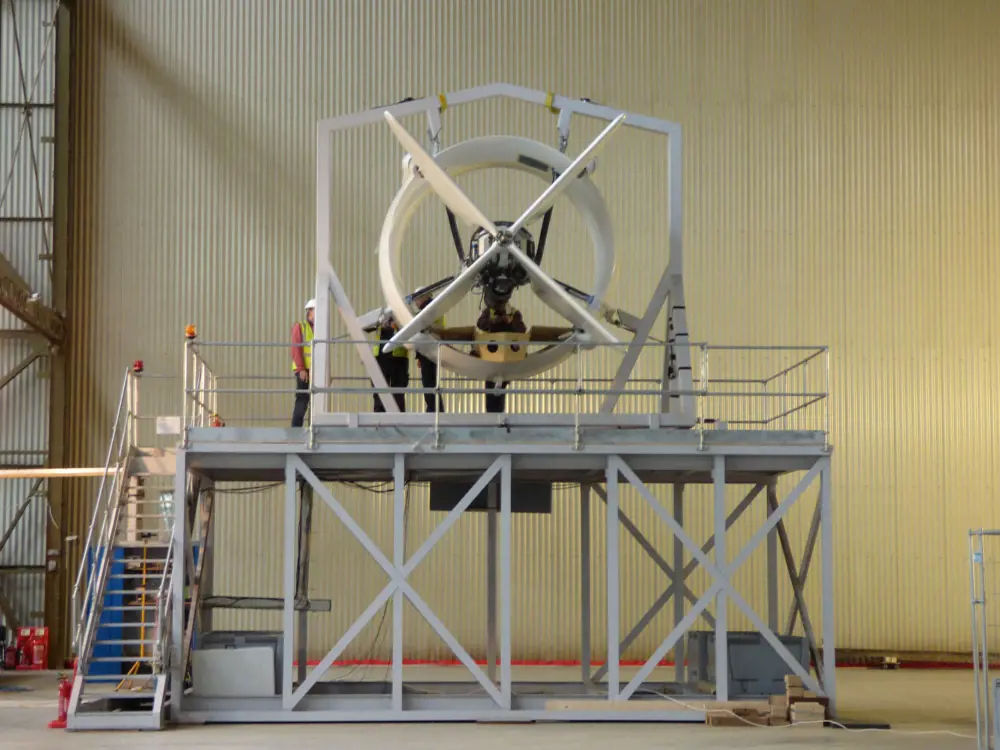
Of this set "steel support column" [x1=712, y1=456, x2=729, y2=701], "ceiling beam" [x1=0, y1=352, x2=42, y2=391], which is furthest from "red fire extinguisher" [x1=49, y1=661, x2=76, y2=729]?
"ceiling beam" [x1=0, y1=352, x2=42, y2=391]

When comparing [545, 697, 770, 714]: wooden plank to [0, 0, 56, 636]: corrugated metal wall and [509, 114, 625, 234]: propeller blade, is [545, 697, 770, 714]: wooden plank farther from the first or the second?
[0, 0, 56, 636]: corrugated metal wall

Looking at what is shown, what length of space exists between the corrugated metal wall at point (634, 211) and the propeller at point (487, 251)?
35.3 ft

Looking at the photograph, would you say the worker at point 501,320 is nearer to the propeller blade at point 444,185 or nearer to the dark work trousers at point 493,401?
the dark work trousers at point 493,401

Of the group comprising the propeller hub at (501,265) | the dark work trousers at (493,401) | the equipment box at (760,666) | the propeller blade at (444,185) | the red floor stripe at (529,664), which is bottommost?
the red floor stripe at (529,664)

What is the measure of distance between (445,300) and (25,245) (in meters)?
14.6

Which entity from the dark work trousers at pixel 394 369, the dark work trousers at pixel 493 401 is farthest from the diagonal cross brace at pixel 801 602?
the dark work trousers at pixel 394 369

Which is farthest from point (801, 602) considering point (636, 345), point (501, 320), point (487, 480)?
point (501, 320)

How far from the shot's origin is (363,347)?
20.6 metres

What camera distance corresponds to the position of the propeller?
19.6 meters

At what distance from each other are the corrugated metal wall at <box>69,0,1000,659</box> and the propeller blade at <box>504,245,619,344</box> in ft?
34.9

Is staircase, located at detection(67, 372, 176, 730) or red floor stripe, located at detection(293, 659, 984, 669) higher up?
staircase, located at detection(67, 372, 176, 730)

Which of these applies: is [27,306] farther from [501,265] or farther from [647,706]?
[647,706]

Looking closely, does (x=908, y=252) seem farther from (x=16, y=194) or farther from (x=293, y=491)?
(x=16, y=194)

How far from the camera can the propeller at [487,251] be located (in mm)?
19594
